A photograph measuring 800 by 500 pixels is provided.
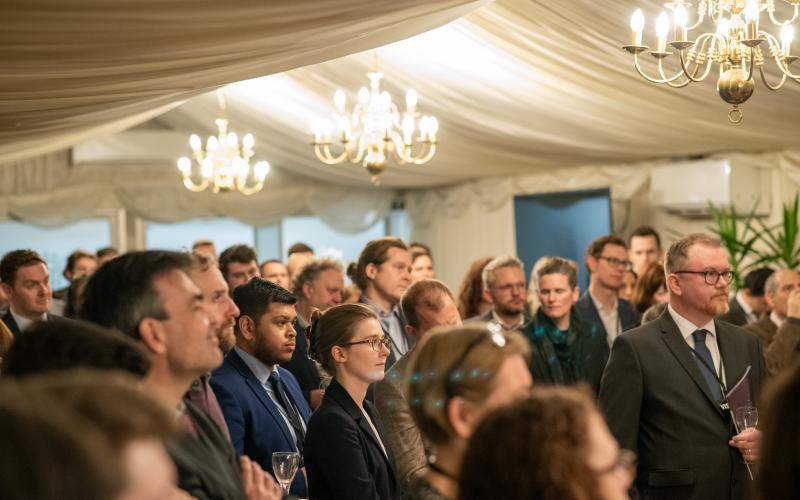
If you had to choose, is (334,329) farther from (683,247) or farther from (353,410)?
(683,247)

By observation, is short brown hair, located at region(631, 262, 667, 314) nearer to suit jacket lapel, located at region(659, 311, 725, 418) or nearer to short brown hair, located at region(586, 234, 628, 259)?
short brown hair, located at region(586, 234, 628, 259)

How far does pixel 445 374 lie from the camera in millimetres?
2182

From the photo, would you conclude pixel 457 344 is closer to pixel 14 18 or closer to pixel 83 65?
pixel 14 18

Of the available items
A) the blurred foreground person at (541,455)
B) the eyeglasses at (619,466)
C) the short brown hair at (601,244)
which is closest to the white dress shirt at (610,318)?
the short brown hair at (601,244)

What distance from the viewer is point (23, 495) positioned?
46.0 inches

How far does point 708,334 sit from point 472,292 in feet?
9.22

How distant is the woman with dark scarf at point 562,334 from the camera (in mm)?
5488

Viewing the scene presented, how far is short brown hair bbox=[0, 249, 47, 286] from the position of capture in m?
5.75

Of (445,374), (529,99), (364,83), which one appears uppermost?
(364,83)

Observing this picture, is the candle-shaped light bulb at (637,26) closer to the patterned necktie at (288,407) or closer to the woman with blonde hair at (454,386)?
the patterned necktie at (288,407)

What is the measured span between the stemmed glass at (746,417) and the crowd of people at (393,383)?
1.5 inches

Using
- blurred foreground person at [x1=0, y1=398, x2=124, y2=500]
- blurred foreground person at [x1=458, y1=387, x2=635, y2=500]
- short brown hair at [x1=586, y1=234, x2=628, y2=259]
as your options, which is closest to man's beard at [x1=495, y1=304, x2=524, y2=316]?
short brown hair at [x1=586, y1=234, x2=628, y2=259]

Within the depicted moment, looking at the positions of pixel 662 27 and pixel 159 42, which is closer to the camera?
pixel 159 42

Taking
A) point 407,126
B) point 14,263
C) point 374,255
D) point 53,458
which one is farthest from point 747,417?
point 407,126
